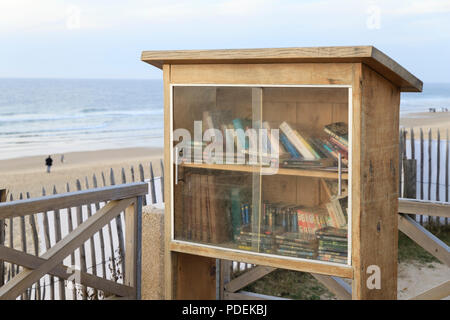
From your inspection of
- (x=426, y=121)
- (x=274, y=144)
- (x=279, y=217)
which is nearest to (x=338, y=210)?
(x=279, y=217)

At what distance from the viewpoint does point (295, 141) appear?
232 centimetres

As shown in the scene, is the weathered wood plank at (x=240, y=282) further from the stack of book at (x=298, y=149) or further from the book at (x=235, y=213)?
Result: the stack of book at (x=298, y=149)

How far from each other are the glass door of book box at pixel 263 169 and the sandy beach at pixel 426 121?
60.8ft

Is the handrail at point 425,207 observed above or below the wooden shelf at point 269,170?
below

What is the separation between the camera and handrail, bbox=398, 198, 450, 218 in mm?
2967

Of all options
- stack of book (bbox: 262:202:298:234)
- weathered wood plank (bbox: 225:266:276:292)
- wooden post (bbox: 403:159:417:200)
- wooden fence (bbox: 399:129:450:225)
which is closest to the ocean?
wooden fence (bbox: 399:129:450:225)

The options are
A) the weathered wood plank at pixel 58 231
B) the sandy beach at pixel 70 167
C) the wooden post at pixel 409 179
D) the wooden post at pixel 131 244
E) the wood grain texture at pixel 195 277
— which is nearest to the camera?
the wood grain texture at pixel 195 277

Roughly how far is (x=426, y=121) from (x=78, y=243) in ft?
73.8

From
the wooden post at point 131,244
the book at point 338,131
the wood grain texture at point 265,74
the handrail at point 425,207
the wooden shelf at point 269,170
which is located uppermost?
the wood grain texture at point 265,74

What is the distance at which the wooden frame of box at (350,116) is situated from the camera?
2.12 m

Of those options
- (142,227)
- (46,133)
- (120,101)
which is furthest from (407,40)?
(142,227)

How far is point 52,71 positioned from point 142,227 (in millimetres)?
36559

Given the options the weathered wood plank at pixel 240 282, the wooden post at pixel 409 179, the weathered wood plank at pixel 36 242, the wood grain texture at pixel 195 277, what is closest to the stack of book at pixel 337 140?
the wood grain texture at pixel 195 277

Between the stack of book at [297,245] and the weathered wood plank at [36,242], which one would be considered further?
the weathered wood plank at [36,242]
